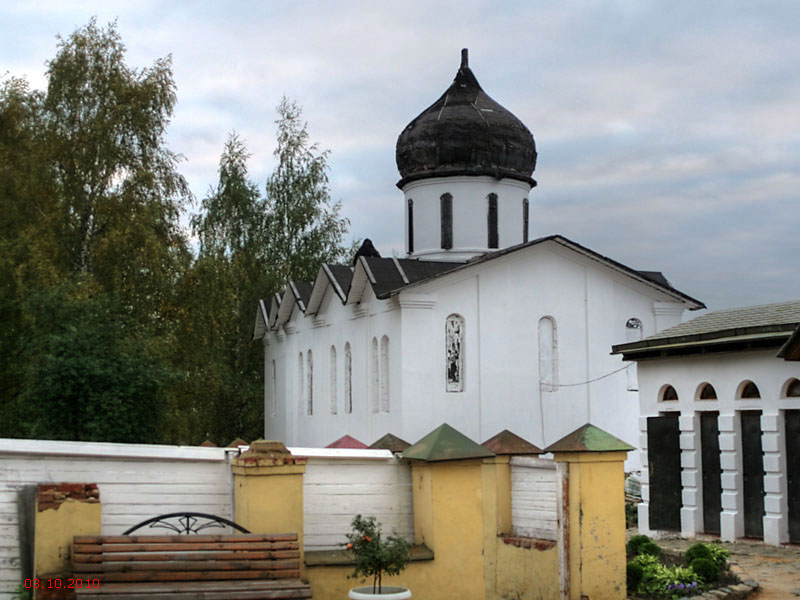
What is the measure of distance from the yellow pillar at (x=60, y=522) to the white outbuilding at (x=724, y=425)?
9.41 meters

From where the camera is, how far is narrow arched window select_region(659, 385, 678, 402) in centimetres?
1815

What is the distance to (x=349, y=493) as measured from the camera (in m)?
11.4

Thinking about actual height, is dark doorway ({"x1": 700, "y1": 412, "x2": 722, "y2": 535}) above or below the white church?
below

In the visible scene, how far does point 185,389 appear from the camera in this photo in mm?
24281

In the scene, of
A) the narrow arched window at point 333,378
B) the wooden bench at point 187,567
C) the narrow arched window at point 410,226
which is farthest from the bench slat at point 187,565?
the narrow arched window at point 410,226

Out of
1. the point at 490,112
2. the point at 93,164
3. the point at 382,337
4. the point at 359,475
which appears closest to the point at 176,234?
the point at 93,164

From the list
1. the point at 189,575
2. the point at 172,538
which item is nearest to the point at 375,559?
the point at 189,575

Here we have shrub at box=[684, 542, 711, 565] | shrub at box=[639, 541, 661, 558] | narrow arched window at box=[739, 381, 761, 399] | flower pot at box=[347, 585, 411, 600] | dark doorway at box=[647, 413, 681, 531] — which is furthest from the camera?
dark doorway at box=[647, 413, 681, 531]

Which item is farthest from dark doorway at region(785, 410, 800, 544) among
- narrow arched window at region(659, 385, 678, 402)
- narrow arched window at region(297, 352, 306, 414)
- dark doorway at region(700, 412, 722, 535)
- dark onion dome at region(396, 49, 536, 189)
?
narrow arched window at region(297, 352, 306, 414)

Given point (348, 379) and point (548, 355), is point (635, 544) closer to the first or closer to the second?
point (548, 355)

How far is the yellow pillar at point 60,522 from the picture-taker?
947cm

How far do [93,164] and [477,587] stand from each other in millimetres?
16613

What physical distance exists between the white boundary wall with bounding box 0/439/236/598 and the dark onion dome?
59.6ft

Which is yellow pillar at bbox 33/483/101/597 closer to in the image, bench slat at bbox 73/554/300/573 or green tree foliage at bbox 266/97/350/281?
bench slat at bbox 73/554/300/573
